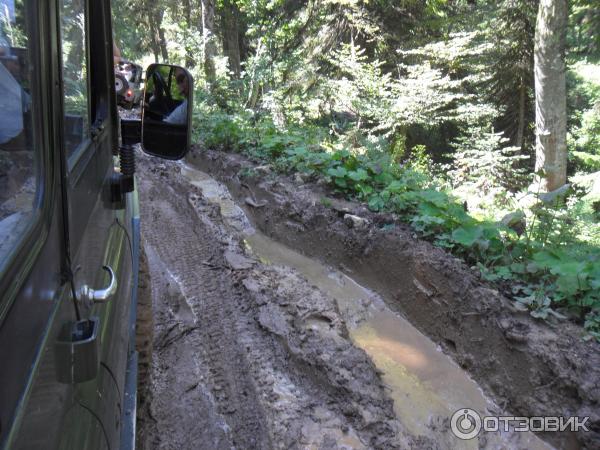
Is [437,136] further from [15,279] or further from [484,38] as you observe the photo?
[15,279]

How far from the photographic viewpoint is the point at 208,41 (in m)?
15.8

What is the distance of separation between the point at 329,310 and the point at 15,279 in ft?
13.4

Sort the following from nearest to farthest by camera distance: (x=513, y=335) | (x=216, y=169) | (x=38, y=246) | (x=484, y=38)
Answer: (x=38, y=246), (x=513, y=335), (x=216, y=169), (x=484, y=38)

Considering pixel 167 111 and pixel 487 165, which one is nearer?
pixel 167 111

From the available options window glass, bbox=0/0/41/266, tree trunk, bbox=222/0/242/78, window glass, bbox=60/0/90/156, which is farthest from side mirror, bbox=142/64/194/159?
tree trunk, bbox=222/0/242/78

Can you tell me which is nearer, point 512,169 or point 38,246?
point 38,246

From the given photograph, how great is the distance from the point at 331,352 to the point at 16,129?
3.36 m

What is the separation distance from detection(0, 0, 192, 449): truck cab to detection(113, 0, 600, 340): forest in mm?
3733

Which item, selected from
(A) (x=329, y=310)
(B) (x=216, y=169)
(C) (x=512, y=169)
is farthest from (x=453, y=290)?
(C) (x=512, y=169)

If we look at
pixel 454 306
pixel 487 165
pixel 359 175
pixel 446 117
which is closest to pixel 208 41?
pixel 446 117

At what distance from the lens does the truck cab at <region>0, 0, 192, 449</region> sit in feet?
2.71

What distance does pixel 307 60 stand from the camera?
1434cm

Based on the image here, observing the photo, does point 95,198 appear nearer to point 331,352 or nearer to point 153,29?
point 331,352

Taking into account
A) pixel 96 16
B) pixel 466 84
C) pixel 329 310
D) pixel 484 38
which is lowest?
pixel 329 310
